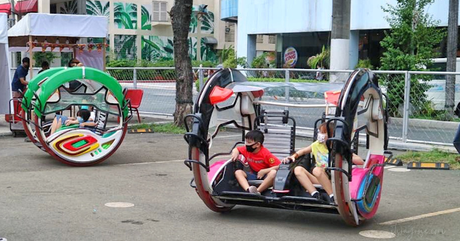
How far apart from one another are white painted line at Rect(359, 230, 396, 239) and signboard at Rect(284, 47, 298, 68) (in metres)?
26.9

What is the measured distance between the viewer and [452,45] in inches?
777

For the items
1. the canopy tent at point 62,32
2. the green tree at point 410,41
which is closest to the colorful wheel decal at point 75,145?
the canopy tent at point 62,32

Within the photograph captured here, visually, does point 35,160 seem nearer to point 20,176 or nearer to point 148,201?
point 20,176

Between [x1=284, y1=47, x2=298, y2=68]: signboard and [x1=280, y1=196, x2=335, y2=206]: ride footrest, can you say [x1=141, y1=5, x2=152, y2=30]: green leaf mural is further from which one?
[x1=280, y1=196, x2=335, y2=206]: ride footrest

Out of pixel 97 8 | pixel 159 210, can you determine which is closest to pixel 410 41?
pixel 159 210

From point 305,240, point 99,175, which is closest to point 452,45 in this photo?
point 99,175

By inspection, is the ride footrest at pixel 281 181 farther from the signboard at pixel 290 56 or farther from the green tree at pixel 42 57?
the signboard at pixel 290 56

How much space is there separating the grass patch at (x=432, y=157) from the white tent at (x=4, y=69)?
32.6ft

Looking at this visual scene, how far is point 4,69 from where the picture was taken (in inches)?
665

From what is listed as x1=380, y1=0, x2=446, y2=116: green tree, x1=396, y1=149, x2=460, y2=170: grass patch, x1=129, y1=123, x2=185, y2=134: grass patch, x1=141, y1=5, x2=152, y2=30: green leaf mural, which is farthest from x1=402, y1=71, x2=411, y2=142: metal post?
x1=141, y1=5, x2=152, y2=30: green leaf mural

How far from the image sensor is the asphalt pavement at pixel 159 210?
283 inches

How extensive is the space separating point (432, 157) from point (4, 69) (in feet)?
35.0

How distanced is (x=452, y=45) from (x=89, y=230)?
15.3 m

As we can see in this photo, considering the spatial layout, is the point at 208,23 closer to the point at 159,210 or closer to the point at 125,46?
the point at 125,46
